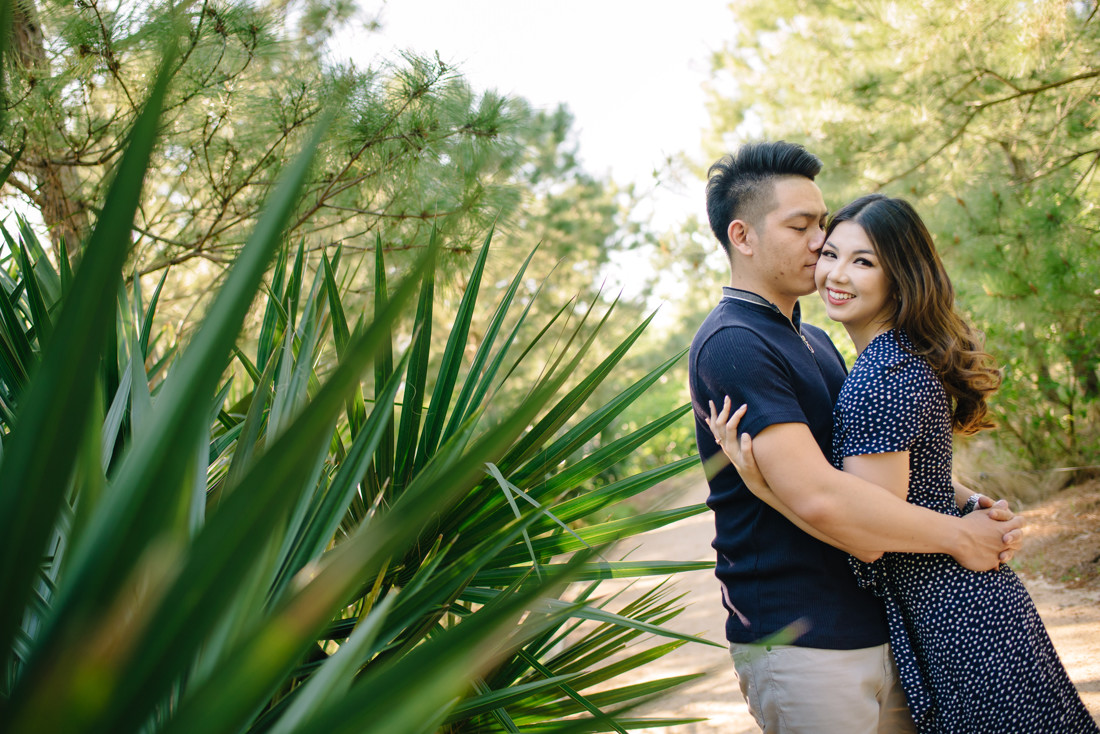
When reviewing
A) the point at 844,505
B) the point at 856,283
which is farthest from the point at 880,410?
the point at 856,283

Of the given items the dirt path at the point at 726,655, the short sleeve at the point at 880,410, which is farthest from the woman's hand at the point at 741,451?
the dirt path at the point at 726,655

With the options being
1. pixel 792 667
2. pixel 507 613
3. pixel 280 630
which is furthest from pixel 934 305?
pixel 280 630

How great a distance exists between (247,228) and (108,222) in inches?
140

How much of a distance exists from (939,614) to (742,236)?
108 centimetres

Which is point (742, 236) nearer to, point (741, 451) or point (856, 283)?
point (856, 283)

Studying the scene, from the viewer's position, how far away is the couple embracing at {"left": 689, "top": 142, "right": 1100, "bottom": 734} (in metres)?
1.62

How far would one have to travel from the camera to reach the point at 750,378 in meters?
1.69

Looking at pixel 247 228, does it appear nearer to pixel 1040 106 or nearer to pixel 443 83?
pixel 443 83

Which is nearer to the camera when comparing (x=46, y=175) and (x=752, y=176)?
(x=752, y=176)

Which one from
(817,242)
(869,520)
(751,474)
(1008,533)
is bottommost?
(1008,533)

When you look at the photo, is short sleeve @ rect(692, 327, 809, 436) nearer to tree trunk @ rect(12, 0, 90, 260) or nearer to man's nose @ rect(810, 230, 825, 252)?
man's nose @ rect(810, 230, 825, 252)

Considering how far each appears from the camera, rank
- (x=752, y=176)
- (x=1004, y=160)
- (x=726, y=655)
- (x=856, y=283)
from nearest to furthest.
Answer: (x=856, y=283) < (x=752, y=176) < (x=726, y=655) < (x=1004, y=160)

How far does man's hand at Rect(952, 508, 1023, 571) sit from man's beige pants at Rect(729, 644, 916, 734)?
291 millimetres

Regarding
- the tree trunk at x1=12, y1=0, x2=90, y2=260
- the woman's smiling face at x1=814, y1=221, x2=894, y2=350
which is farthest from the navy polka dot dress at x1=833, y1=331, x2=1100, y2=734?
the tree trunk at x1=12, y1=0, x2=90, y2=260
